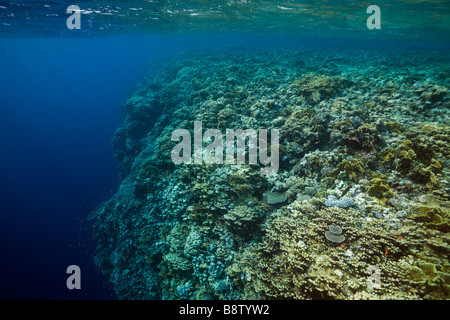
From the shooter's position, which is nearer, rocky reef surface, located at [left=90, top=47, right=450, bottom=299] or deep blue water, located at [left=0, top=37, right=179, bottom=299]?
rocky reef surface, located at [left=90, top=47, right=450, bottom=299]

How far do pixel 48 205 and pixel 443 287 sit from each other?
3361 cm

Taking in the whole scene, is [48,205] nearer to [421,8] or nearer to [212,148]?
[212,148]

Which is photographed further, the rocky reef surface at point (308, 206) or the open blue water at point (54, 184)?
the open blue water at point (54, 184)

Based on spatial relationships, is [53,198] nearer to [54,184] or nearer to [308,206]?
[54,184]

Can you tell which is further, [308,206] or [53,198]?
[53,198]

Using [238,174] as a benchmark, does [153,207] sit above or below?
below

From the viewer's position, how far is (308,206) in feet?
17.2

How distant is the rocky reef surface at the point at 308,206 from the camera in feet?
12.8

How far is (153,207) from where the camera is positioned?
866cm

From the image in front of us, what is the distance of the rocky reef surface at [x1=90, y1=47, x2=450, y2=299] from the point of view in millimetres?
3891

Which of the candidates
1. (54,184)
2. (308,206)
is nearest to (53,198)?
(54,184)

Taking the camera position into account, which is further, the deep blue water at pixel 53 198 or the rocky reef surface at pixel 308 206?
the deep blue water at pixel 53 198
